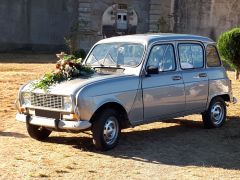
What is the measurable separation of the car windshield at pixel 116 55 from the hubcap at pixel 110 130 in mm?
1098

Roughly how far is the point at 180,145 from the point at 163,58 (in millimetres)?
1474

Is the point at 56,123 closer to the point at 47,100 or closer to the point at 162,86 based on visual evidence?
the point at 47,100

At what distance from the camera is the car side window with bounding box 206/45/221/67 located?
10.1 meters

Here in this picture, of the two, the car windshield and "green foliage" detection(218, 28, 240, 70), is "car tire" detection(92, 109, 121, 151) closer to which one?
the car windshield

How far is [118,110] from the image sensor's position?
830 centimetres

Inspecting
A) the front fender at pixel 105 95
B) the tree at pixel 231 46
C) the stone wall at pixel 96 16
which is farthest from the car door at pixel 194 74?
the stone wall at pixel 96 16

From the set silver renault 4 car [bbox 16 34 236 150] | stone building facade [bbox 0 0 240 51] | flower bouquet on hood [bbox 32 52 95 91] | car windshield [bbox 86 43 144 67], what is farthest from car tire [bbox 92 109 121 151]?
stone building facade [bbox 0 0 240 51]

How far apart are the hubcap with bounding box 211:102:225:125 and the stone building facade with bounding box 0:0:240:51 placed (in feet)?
61.9

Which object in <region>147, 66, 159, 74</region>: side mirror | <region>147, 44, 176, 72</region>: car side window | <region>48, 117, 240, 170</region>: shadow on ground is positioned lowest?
<region>48, 117, 240, 170</region>: shadow on ground

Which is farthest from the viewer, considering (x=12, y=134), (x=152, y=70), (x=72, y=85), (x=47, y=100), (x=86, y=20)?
(x=86, y=20)

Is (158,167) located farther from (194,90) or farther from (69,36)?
(69,36)

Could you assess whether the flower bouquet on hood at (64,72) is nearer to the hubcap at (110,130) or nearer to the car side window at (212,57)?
the hubcap at (110,130)

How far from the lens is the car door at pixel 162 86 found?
861 cm

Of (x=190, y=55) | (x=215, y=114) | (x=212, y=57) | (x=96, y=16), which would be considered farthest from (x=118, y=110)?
(x=96, y=16)
